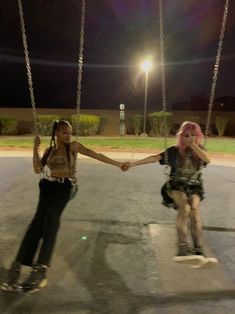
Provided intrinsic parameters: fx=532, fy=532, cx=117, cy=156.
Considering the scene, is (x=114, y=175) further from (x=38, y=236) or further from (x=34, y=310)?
(x=34, y=310)

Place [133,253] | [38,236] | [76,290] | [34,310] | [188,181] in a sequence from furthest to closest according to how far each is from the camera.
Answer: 1. [133,253]
2. [188,181]
3. [38,236]
4. [76,290]
5. [34,310]

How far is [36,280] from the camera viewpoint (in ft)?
14.4

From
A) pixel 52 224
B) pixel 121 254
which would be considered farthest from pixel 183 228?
pixel 52 224

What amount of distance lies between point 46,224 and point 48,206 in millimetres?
174

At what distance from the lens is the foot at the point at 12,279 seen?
14.1 ft

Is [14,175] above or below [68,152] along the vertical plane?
below

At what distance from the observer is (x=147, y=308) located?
13.0 ft

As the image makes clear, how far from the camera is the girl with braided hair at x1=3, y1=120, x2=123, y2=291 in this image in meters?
4.46

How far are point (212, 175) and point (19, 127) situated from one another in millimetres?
17498

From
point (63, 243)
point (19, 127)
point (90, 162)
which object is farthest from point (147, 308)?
point (19, 127)

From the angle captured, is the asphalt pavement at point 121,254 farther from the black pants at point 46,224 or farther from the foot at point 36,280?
the black pants at point 46,224

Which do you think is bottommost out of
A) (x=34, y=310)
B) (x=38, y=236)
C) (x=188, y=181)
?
(x=34, y=310)

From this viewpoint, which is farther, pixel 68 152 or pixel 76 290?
pixel 68 152

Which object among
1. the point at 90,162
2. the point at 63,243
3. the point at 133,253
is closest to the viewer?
the point at 133,253
